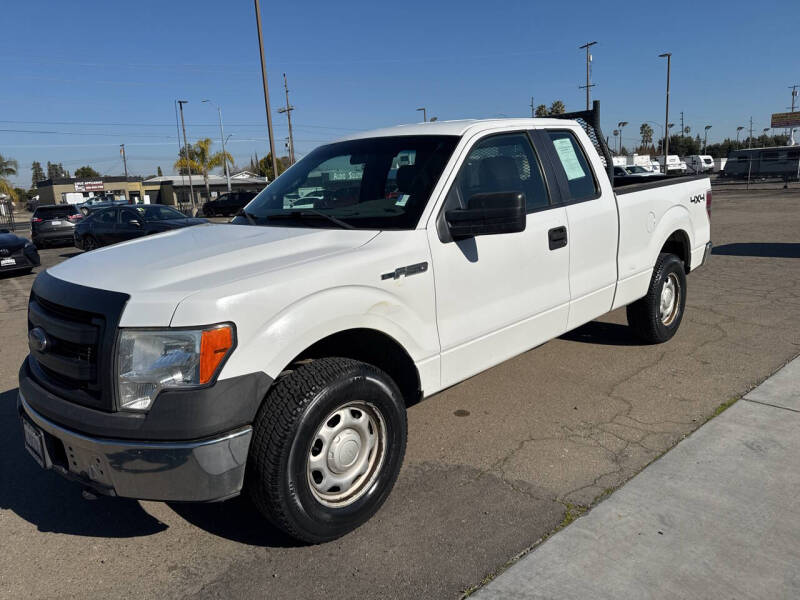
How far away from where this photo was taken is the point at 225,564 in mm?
2887

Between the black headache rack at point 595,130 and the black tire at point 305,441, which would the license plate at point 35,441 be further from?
the black headache rack at point 595,130

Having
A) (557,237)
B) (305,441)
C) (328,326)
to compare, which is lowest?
(305,441)

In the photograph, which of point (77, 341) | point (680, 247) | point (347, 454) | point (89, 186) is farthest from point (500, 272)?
point (89, 186)

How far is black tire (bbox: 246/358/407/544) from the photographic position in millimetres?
2641

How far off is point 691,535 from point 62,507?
316 centimetres

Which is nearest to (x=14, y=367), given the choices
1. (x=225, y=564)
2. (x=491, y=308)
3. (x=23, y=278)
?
(x=225, y=564)

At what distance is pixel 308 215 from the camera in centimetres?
364

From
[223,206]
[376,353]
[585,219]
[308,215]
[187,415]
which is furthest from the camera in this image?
[223,206]

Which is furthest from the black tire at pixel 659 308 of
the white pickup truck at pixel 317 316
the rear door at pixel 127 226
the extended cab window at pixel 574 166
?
the rear door at pixel 127 226

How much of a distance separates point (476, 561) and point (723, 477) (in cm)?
150

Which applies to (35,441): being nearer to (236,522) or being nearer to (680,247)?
(236,522)

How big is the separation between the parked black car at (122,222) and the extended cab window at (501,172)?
12.5m

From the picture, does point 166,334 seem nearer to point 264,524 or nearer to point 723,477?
point 264,524

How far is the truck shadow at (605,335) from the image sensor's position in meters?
5.86
